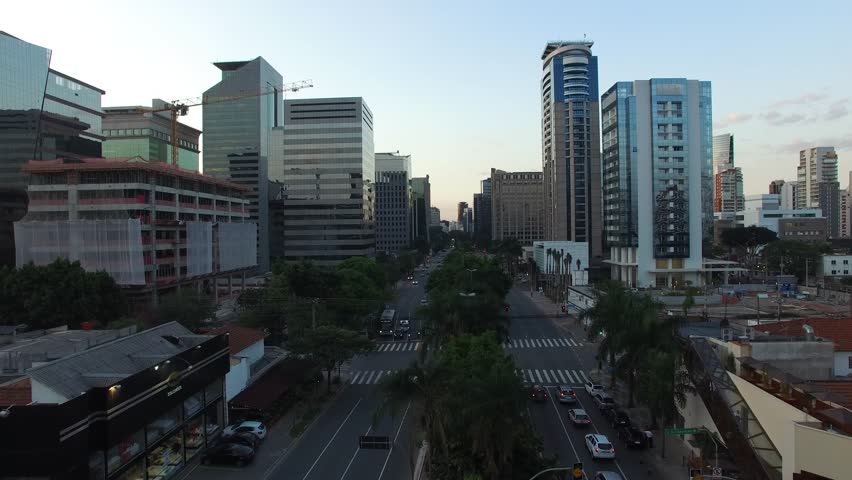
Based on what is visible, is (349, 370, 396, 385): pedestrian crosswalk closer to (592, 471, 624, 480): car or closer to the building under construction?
(592, 471, 624, 480): car

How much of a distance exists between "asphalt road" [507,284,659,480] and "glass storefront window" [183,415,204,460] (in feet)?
57.7

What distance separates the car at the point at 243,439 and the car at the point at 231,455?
1.87ft

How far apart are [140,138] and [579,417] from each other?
167647mm

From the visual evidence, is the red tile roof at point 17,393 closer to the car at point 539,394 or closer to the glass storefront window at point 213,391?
the glass storefront window at point 213,391

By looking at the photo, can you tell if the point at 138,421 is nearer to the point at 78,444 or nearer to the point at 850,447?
the point at 78,444

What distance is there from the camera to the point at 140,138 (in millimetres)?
169125

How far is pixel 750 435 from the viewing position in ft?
78.0

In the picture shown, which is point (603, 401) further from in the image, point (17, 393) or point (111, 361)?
point (17, 393)

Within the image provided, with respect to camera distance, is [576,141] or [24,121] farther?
[576,141]

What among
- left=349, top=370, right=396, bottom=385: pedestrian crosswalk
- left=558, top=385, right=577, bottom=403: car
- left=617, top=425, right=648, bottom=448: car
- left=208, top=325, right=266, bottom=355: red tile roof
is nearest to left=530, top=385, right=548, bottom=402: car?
left=558, top=385, right=577, bottom=403: car

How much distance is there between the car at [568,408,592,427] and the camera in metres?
33.1

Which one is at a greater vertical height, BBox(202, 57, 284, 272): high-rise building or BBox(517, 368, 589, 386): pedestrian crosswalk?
BBox(202, 57, 284, 272): high-rise building

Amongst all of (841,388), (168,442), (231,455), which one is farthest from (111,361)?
(841,388)

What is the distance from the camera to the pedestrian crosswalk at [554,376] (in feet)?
146
